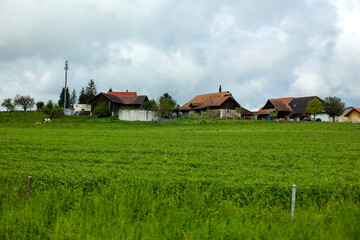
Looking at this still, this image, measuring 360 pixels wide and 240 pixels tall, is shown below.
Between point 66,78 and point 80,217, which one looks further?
point 66,78

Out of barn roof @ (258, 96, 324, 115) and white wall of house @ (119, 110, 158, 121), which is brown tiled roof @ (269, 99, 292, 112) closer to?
barn roof @ (258, 96, 324, 115)

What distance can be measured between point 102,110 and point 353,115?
6952cm

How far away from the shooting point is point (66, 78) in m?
57.3

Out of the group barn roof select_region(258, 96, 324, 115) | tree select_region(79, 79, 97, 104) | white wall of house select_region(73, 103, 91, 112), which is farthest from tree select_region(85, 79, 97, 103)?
barn roof select_region(258, 96, 324, 115)

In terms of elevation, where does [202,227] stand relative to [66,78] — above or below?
below

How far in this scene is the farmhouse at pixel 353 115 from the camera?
7019 centimetres

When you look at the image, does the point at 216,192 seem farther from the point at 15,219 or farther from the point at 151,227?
the point at 15,219

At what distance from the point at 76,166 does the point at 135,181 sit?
398cm

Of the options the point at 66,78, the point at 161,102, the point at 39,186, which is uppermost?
the point at 66,78

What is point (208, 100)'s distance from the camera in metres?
77.9

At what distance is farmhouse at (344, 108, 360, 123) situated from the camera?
2763 inches

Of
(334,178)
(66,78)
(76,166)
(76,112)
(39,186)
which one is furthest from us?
(76,112)

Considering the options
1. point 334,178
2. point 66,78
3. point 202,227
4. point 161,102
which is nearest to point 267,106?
point 161,102

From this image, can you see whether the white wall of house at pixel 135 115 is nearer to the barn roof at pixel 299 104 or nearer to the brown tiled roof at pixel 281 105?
the brown tiled roof at pixel 281 105
